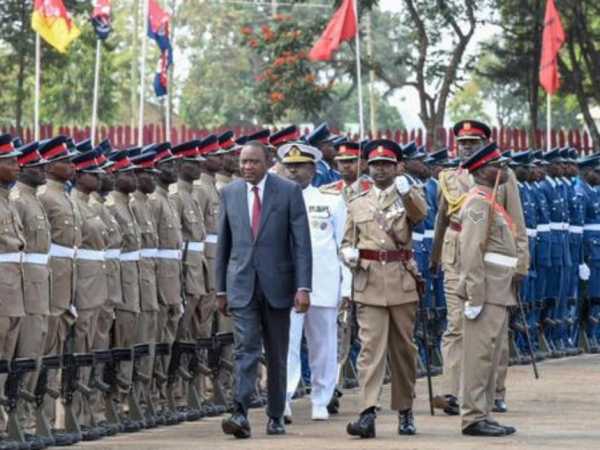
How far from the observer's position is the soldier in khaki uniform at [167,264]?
62.8 ft

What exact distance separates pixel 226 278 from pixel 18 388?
190 centimetres

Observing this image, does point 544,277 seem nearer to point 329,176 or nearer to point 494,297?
point 329,176

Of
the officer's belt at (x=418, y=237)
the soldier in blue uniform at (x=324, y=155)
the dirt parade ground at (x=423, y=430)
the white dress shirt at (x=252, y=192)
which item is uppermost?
the soldier in blue uniform at (x=324, y=155)

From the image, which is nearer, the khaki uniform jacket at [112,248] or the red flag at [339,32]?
the khaki uniform jacket at [112,248]

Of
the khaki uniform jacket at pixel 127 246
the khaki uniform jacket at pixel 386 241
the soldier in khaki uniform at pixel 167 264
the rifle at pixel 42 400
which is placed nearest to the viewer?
the rifle at pixel 42 400

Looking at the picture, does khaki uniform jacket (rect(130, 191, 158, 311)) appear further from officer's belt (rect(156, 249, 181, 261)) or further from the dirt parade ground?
the dirt parade ground

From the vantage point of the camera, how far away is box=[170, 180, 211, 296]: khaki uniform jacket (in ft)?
64.7

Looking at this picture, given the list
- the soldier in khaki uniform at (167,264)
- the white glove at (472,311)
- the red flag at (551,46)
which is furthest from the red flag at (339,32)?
the white glove at (472,311)

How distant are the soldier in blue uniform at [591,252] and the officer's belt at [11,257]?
37.1 ft

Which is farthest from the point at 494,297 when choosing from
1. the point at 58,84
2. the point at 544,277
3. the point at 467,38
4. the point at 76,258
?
the point at 58,84

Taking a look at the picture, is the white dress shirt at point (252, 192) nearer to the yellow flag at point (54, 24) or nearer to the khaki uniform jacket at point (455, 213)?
the khaki uniform jacket at point (455, 213)

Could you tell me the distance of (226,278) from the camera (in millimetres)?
17094

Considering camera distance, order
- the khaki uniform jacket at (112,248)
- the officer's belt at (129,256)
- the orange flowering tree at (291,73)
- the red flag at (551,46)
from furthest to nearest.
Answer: the orange flowering tree at (291,73) < the red flag at (551,46) < the officer's belt at (129,256) < the khaki uniform jacket at (112,248)

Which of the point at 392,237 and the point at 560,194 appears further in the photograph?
the point at 560,194
